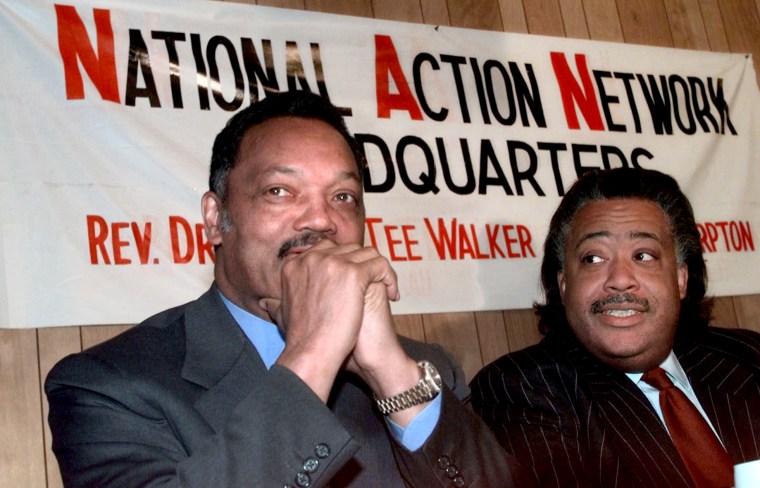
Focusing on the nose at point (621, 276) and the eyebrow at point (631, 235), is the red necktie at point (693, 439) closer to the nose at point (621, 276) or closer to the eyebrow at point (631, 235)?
the nose at point (621, 276)

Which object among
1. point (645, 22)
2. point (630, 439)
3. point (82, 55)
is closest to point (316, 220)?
point (630, 439)

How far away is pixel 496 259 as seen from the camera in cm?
282

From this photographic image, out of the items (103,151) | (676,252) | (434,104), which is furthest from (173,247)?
(676,252)

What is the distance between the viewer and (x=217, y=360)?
154 cm

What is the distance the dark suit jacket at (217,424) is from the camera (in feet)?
3.93

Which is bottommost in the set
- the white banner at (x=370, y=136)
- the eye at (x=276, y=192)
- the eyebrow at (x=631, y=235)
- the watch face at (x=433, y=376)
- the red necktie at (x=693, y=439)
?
the red necktie at (x=693, y=439)

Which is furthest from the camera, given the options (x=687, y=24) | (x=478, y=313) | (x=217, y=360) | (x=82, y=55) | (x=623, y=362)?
(x=687, y=24)

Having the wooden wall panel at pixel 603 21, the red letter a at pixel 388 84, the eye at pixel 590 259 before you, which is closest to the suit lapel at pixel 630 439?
the eye at pixel 590 259

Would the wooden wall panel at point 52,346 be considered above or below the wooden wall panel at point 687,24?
below

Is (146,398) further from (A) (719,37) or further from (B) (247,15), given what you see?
(A) (719,37)

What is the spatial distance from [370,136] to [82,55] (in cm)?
77

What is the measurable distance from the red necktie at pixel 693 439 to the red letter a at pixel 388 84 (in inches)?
41.0

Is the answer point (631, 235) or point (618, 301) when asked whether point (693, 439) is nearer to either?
point (618, 301)

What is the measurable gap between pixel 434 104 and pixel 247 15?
1.91ft
